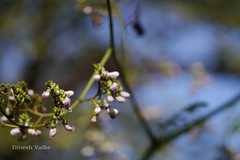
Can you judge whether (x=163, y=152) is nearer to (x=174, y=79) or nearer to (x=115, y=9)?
(x=174, y=79)

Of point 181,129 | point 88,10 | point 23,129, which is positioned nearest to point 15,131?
point 23,129

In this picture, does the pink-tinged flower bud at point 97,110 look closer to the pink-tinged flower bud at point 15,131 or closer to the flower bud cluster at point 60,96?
the flower bud cluster at point 60,96

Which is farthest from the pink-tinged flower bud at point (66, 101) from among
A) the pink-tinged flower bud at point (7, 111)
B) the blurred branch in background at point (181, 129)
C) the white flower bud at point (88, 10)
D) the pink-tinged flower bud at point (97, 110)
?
the blurred branch in background at point (181, 129)

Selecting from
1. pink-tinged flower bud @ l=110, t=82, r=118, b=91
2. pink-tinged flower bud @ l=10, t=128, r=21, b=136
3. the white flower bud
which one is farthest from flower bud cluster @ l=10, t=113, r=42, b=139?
the white flower bud

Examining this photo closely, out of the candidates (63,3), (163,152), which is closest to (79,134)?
(163,152)

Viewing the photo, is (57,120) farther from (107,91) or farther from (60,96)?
(107,91)
